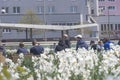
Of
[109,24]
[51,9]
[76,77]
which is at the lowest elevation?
[109,24]

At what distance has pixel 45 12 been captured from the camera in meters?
85.4

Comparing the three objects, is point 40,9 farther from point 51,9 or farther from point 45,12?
point 51,9

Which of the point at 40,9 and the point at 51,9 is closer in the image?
the point at 51,9

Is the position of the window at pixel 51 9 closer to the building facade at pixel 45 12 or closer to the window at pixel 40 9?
the building facade at pixel 45 12

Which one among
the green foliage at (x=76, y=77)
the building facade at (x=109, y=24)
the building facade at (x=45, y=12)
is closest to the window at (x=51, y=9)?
the building facade at (x=45, y=12)

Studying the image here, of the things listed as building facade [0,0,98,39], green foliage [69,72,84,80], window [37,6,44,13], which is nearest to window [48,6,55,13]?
building facade [0,0,98,39]

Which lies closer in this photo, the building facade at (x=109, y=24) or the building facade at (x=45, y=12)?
the building facade at (x=45, y=12)

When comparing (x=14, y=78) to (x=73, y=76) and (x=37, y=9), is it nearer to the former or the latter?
(x=73, y=76)

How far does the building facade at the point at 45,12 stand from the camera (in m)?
82.0

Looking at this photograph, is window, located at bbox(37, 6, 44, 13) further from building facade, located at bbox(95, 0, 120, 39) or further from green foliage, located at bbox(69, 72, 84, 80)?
green foliage, located at bbox(69, 72, 84, 80)

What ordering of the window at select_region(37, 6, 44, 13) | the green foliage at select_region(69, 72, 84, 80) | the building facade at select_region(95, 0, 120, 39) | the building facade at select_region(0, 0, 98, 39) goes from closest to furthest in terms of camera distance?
the green foliage at select_region(69, 72, 84, 80) < the building facade at select_region(0, 0, 98, 39) < the window at select_region(37, 6, 44, 13) < the building facade at select_region(95, 0, 120, 39)

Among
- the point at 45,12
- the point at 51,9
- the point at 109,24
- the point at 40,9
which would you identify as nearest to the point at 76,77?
the point at 45,12

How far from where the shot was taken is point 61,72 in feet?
27.0

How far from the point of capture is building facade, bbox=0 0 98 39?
82.0 m
